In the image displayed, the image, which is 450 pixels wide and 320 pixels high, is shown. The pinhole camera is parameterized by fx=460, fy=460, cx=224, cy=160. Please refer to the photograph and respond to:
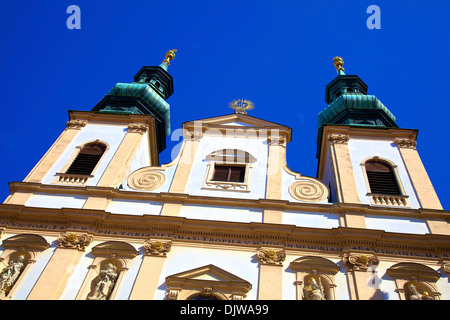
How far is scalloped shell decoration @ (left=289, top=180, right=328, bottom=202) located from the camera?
14.1 m

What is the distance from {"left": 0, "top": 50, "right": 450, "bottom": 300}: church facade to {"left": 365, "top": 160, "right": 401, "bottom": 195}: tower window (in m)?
0.06

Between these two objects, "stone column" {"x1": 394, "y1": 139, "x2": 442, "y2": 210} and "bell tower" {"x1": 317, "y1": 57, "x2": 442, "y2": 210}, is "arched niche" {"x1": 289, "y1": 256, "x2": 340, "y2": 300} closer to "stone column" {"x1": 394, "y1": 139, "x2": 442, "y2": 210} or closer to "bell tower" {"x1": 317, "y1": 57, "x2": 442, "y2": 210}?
"bell tower" {"x1": 317, "y1": 57, "x2": 442, "y2": 210}

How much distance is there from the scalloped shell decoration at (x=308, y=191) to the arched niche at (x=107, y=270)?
5.33m

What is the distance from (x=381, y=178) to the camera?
15.1m

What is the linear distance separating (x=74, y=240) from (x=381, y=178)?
971 centimetres

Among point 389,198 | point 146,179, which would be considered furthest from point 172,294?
point 389,198

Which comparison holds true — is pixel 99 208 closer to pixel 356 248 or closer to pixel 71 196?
pixel 71 196

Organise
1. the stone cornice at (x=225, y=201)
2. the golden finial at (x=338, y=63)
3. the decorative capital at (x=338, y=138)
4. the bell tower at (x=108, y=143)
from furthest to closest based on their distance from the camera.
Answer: the golden finial at (x=338, y=63), the decorative capital at (x=338, y=138), the bell tower at (x=108, y=143), the stone cornice at (x=225, y=201)

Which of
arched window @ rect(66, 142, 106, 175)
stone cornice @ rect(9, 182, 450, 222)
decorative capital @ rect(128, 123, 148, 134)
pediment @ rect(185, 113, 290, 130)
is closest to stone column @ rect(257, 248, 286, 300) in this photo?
stone cornice @ rect(9, 182, 450, 222)

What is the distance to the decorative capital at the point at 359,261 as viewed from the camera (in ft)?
37.7

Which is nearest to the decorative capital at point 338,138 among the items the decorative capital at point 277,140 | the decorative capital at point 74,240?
the decorative capital at point 277,140

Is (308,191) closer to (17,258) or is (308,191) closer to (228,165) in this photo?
(228,165)

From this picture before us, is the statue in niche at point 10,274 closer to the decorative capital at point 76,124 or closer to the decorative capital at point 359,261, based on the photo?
the decorative capital at point 76,124
